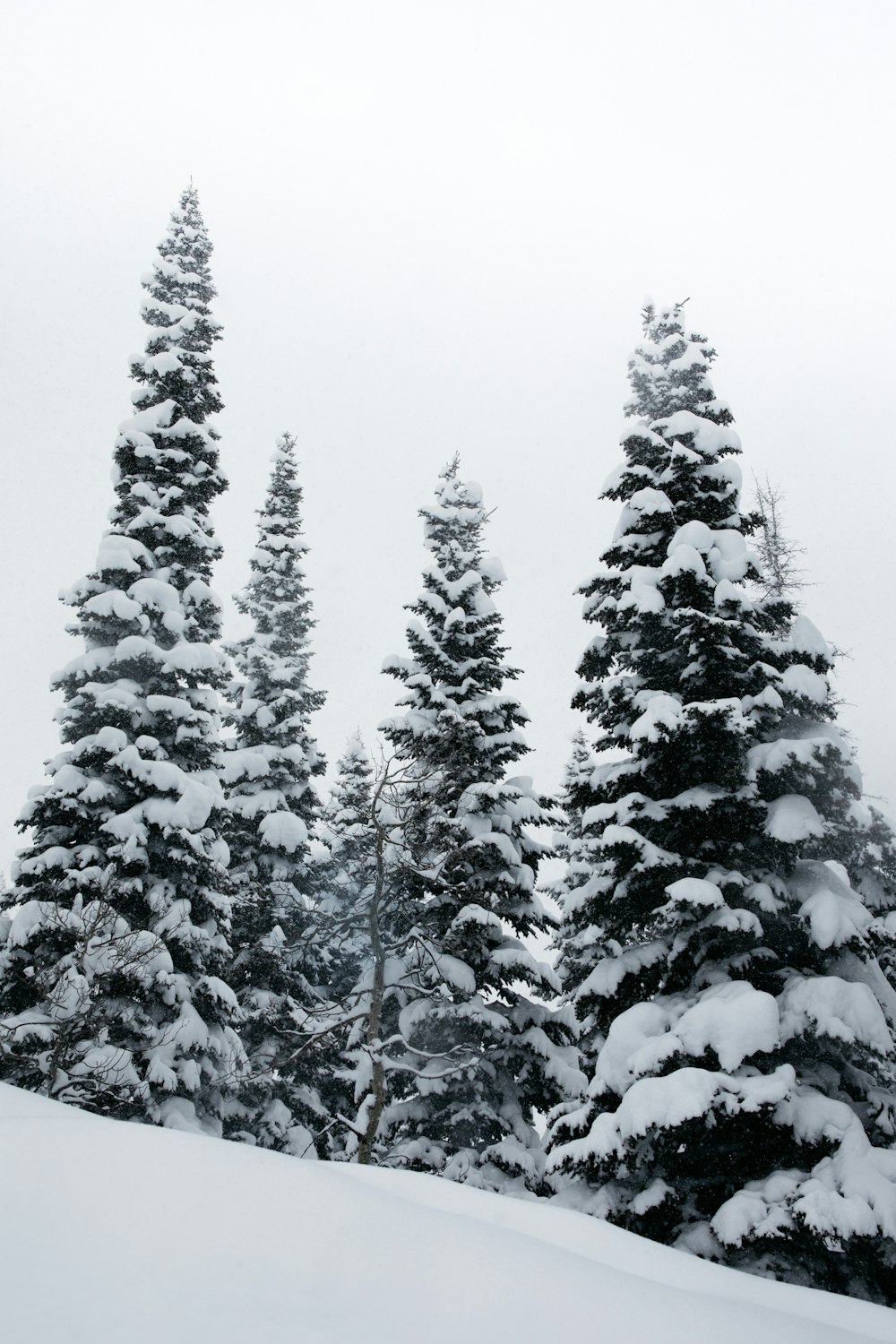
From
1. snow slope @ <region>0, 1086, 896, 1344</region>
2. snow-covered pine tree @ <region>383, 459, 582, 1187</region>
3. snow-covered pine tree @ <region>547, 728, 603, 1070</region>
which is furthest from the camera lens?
snow-covered pine tree @ <region>383, 459, 582, 1187</region>

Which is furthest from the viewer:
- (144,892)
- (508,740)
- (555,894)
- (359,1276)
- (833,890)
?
(555,894)

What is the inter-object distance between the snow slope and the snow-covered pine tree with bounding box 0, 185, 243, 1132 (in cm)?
710

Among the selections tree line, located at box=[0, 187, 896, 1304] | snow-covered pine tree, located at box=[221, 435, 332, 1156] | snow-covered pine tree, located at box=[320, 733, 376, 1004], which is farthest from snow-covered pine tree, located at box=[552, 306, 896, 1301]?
snow-covered pine tree, located at box=[221, 435, 332, 1156]

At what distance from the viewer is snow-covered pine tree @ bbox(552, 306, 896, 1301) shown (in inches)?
319

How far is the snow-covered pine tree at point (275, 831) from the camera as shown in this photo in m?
18.0

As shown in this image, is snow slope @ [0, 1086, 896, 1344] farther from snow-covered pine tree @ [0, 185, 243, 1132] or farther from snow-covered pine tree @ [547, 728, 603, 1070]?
snow-covered pine tree @ [0, 185, 243, 1132]

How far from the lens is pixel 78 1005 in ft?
35.3

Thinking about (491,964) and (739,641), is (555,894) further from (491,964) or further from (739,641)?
(739,641)

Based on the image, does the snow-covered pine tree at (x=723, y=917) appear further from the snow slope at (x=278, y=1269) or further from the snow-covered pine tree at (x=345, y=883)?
the snow-covered pine tree at (x=345, y=883)

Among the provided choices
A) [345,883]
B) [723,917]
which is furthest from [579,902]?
[345,883]

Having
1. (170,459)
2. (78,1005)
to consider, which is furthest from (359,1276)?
(170,459)

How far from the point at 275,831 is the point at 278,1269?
15411 millimetres

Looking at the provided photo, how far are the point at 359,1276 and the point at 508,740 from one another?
12.5m

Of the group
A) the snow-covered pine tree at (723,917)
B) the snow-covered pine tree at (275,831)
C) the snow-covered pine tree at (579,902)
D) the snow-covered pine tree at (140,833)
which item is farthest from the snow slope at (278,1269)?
the snow-covered pine tree at (275,831)
